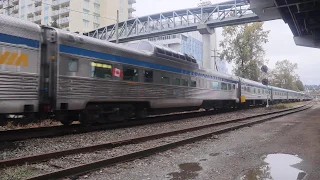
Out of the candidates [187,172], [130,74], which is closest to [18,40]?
[130,74]

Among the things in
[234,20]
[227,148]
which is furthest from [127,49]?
[234,20]

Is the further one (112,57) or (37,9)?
(37,9)

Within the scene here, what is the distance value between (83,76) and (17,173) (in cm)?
529

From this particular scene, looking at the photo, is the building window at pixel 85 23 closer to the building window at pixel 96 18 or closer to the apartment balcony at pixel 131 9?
the building window at pixel 96 18

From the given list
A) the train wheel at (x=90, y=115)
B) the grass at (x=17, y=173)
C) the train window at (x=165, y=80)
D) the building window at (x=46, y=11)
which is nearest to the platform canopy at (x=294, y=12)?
the train window at (x=165, y=80)

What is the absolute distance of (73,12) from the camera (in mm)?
59125

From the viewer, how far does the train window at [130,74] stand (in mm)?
11695

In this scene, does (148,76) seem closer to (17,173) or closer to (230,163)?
(230,163)

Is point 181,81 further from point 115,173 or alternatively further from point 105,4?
point 105,4

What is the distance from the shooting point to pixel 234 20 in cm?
3381

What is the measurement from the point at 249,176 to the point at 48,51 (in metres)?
6.72

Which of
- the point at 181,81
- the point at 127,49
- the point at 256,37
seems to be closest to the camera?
the point at 127,49

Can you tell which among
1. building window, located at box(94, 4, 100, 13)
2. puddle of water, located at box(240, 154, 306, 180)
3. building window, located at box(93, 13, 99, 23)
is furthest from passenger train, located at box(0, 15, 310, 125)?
building window, located at box(94, 4, 100, 13)

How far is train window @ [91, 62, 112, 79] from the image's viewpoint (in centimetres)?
1019
